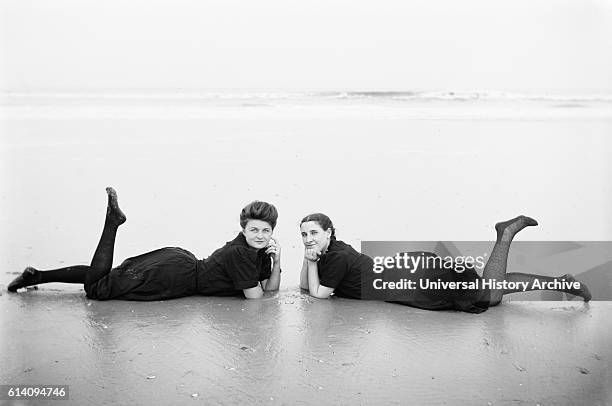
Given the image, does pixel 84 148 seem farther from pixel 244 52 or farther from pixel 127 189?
pixel 244 52

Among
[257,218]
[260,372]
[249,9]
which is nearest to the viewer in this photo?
[260,372]

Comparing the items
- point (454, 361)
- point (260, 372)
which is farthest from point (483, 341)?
point (260, 372)

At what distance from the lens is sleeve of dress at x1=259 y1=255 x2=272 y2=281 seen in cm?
222

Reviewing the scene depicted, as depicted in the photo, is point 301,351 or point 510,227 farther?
point 510,227

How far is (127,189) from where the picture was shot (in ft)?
9.58

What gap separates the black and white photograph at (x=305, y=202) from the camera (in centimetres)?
164

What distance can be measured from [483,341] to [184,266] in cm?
101

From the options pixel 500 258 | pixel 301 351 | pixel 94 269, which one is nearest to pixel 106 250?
pixel 94 269

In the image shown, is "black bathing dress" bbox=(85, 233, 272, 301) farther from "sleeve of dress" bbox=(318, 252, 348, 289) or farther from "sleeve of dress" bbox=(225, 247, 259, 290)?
"sleeve of dress" bbox=(318, 252, 348, 289)

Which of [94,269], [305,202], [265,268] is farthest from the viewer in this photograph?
[305,202]

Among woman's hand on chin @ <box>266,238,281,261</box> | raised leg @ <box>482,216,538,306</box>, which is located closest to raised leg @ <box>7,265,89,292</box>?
woman's hand on chin @ <box>266,238,281,261</box>

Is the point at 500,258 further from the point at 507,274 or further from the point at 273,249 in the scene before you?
the point at 273,249

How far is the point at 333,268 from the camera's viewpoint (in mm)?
2141

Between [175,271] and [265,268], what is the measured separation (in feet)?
1.00
